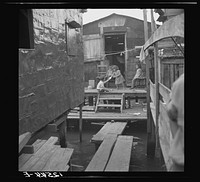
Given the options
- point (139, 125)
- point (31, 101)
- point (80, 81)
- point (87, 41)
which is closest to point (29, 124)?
point (31, 101)

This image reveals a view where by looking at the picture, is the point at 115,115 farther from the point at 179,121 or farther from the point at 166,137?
the point at 179,121

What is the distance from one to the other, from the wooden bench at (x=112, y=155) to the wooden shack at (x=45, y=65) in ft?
4.54

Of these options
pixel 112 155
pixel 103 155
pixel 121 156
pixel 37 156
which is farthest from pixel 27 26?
A: pixel 121 156

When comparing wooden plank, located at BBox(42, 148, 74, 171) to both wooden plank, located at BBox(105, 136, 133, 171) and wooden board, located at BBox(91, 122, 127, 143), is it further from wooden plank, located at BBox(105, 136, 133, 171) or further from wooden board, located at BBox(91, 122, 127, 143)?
wooden board, located at BBox(91, 122, 127, 143)

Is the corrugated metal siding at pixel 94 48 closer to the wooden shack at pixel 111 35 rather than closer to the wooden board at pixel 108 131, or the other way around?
the wooden shack at pixel 111 35

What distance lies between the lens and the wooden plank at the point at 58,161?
4.95 m

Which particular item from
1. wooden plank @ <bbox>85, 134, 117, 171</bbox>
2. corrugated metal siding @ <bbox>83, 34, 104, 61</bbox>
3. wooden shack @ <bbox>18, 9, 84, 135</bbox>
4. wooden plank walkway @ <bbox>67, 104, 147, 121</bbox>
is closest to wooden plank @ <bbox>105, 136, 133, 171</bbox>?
wooden plank @ <bbox>85, 134, 117, 171</bbox>

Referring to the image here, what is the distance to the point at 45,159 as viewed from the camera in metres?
5.19

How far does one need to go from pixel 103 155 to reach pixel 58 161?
170 cm

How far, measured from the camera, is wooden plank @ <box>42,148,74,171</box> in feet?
16.2

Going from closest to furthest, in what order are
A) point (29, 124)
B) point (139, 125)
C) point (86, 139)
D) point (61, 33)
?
point (29, 124), point (61, 33), point (86, 139), point (139, 125)
